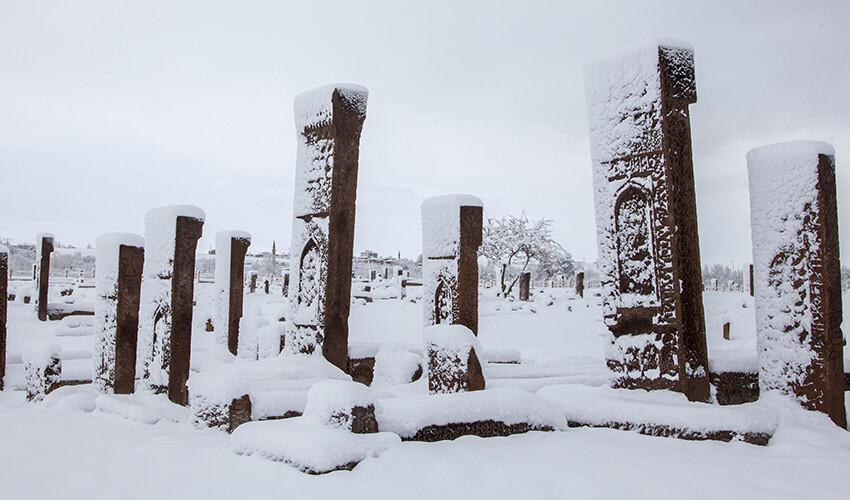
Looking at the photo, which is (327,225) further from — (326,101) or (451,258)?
(451,258)

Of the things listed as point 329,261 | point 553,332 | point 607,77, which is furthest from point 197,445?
point 553,332

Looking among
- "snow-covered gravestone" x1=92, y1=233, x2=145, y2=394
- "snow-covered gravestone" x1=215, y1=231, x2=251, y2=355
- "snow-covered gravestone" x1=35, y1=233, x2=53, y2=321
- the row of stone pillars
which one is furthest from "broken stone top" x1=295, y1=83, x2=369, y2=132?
"snow-covered gravestone" x1=35, y1=233, x2=53, y2=321

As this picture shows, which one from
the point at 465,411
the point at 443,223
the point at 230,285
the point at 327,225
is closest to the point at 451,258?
the point at 443,223

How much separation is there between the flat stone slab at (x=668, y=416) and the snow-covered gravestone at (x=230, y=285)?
7.02 meters

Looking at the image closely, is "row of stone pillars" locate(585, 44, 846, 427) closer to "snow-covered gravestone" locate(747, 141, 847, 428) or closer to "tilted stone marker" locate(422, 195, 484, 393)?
"snow-covered gravestone" locate(747, 141, 847, 428)

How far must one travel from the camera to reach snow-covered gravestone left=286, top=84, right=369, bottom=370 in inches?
279

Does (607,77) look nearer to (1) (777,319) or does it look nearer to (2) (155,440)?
(1) (777,319)

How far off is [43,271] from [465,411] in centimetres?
1462

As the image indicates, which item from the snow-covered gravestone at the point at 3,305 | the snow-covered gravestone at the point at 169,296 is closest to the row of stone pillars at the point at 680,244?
the snow-covered gravestone at the point at 169,296

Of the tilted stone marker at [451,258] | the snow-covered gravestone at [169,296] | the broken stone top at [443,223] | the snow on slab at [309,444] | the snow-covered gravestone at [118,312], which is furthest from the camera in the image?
the broken stone top at [443,223]

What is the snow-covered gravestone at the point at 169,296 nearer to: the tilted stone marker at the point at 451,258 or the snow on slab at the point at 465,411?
the tilted stone marker at the point at 451,258

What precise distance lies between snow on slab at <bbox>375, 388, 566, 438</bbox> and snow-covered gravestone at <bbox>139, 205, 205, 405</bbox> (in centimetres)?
329

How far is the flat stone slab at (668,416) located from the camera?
4141 mm

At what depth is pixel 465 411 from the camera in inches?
169
